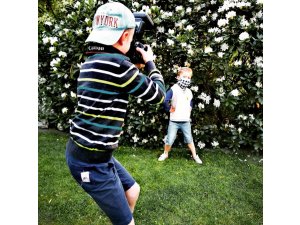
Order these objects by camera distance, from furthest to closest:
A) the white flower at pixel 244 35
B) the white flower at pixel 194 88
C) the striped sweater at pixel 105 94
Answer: the white flower at pixel 194 88 → the white flower at pixel 244 35 → the striped sweater at pixel 105 94

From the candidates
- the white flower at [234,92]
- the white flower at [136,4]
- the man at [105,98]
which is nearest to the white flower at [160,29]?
the white flower at [136,4]

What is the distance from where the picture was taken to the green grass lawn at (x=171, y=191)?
296 centimetres

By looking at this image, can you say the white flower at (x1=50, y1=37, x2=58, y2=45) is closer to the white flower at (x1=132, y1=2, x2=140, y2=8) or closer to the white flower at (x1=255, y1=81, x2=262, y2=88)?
the white flower at (x1=132, y1=2, x2=140, y2=8)

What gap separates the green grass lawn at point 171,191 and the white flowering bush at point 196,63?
35 cm

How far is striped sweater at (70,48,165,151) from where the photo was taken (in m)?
1.78

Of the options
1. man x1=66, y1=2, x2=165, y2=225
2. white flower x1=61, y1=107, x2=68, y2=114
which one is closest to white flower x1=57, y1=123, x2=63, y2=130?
white flower x1=61, y1=107, x2=68, y2=114

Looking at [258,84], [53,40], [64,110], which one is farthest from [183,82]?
[53,40]

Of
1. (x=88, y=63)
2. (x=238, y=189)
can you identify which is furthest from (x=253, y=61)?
(x=88, y=63)

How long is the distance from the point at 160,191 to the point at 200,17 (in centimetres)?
221

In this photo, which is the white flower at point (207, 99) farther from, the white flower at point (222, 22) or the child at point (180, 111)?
the white flower at point (222, 22)

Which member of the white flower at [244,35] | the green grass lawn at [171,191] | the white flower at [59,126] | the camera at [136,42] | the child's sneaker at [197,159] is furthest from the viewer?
the white flower at [59,126]
